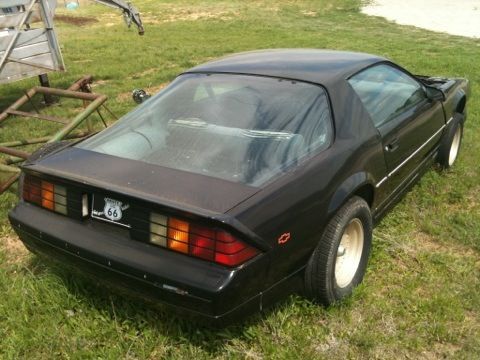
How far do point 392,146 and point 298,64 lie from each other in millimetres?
808

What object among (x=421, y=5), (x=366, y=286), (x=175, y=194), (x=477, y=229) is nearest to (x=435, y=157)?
(x=477, y=229)

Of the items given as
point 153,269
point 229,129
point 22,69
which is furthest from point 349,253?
point 22,69

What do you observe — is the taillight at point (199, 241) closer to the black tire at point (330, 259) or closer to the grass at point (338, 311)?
the grass at point (338, 311)

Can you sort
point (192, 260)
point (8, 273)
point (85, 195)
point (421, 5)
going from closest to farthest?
point (192, 260), point (85, 195), point (8, 273), point (421, 5)

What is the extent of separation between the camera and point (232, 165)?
2414 millimetres

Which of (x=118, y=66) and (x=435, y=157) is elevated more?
(x=435, y=157)

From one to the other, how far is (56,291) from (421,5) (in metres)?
25.5

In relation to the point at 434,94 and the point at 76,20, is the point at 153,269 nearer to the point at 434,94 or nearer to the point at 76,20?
the point at 434,94

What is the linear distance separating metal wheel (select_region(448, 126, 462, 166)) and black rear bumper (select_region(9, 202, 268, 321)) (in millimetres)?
3131

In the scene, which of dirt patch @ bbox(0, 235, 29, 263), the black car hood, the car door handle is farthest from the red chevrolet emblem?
dirt patch @ bbox(0, 235, 29, 263)

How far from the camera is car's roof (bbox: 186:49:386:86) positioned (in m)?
2.97

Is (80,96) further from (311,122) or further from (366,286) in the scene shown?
(366,286)

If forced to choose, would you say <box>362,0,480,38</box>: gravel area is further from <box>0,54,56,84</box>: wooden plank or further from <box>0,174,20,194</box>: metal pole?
<box>0,174,20,194</box>: metal pole

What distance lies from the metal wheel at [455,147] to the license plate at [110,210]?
3.36m
